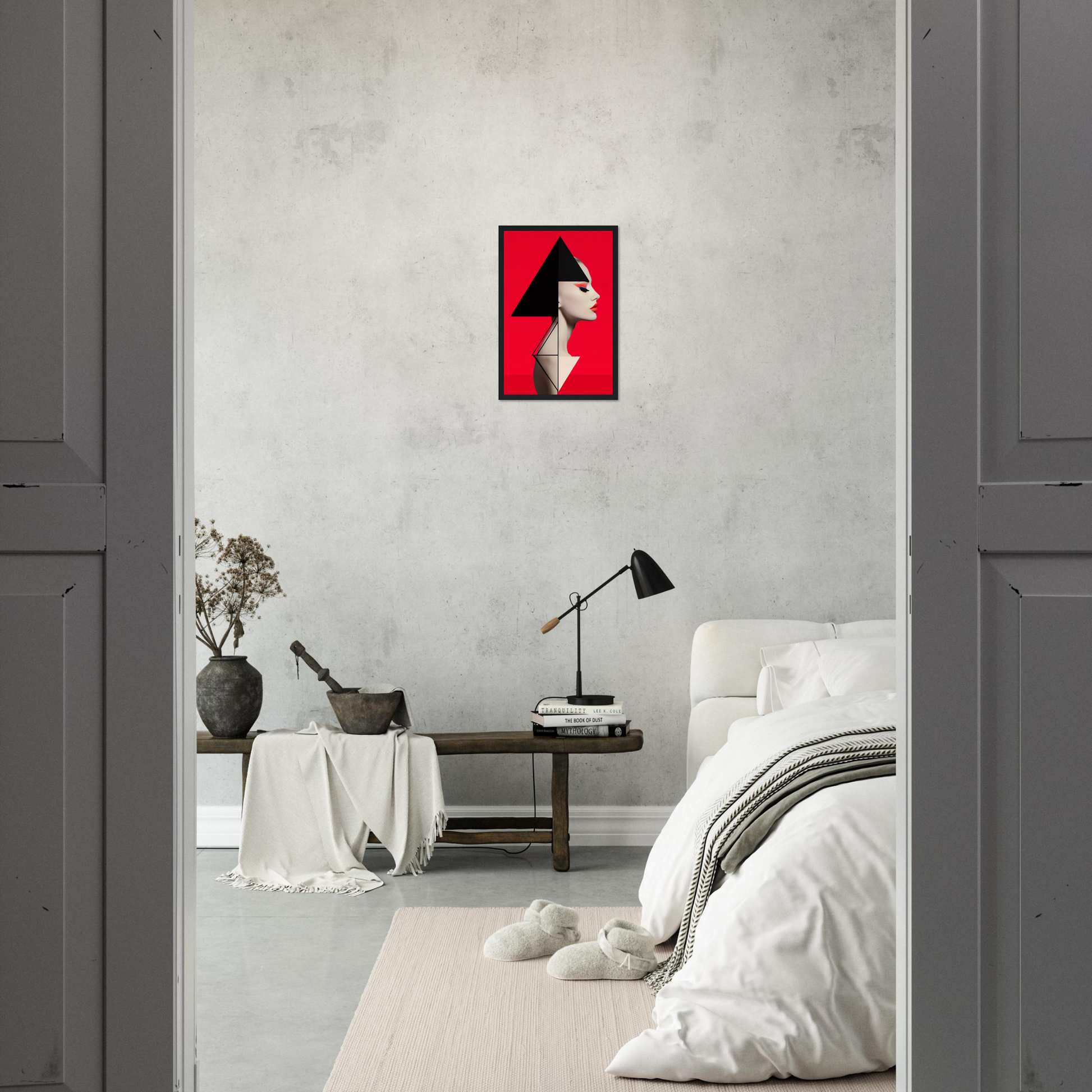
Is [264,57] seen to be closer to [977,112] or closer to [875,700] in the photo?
[875,700]

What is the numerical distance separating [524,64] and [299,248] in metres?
1.22

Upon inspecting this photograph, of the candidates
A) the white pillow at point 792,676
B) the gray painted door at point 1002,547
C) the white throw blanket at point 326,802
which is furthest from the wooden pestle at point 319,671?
the gray painted door at point 1002,547

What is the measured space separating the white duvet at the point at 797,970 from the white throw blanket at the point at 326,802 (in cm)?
174

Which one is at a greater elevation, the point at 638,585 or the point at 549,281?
the point at 549,281

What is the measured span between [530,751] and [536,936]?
105 cm

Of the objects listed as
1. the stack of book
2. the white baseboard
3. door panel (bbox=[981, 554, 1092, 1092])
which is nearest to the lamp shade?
the stack of book

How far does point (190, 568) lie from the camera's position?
1.56 metres

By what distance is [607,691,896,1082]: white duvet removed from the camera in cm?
237

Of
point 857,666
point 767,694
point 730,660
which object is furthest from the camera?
point 730,660

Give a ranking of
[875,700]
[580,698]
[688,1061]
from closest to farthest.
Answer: [688,1061] → [875,700] → [580,698]

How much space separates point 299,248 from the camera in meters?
4.63

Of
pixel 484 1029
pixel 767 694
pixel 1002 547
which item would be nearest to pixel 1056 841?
pixel 1002 547

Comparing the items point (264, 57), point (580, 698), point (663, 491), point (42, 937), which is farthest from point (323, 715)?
point (42, 937)

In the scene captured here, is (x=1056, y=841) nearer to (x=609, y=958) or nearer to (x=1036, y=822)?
(x=1036, y=822)
